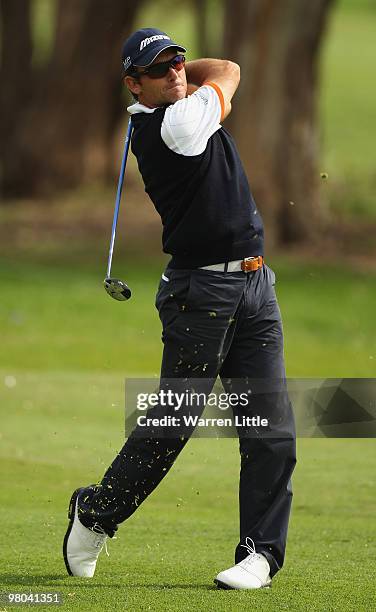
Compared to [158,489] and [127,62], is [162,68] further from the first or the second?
[158,489]

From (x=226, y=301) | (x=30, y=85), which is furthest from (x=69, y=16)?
(x=226, y=301)

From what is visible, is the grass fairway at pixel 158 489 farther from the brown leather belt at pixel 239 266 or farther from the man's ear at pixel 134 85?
the man's ear at pixel 134 85

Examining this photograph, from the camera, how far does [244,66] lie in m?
21.0

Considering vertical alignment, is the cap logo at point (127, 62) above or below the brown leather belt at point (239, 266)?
above

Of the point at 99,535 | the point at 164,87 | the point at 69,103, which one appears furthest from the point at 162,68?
the point at 69,103

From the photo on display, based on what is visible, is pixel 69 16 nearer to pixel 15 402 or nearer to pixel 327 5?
pixel 327 5

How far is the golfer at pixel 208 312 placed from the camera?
6039mm

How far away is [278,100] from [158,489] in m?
12.9

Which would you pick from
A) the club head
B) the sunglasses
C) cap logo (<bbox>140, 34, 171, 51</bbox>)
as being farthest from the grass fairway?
cap logo (<bbox>140, 34, 171, 51</bbox>)

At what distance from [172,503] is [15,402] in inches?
141

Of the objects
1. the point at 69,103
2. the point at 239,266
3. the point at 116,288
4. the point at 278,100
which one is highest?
the point at 239,266

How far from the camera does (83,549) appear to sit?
6.35 m

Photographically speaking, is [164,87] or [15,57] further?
[15,57]

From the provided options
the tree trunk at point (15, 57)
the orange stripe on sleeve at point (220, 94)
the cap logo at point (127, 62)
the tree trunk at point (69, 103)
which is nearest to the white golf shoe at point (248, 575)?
the orange stripe on sleeve at point (220, 94)
